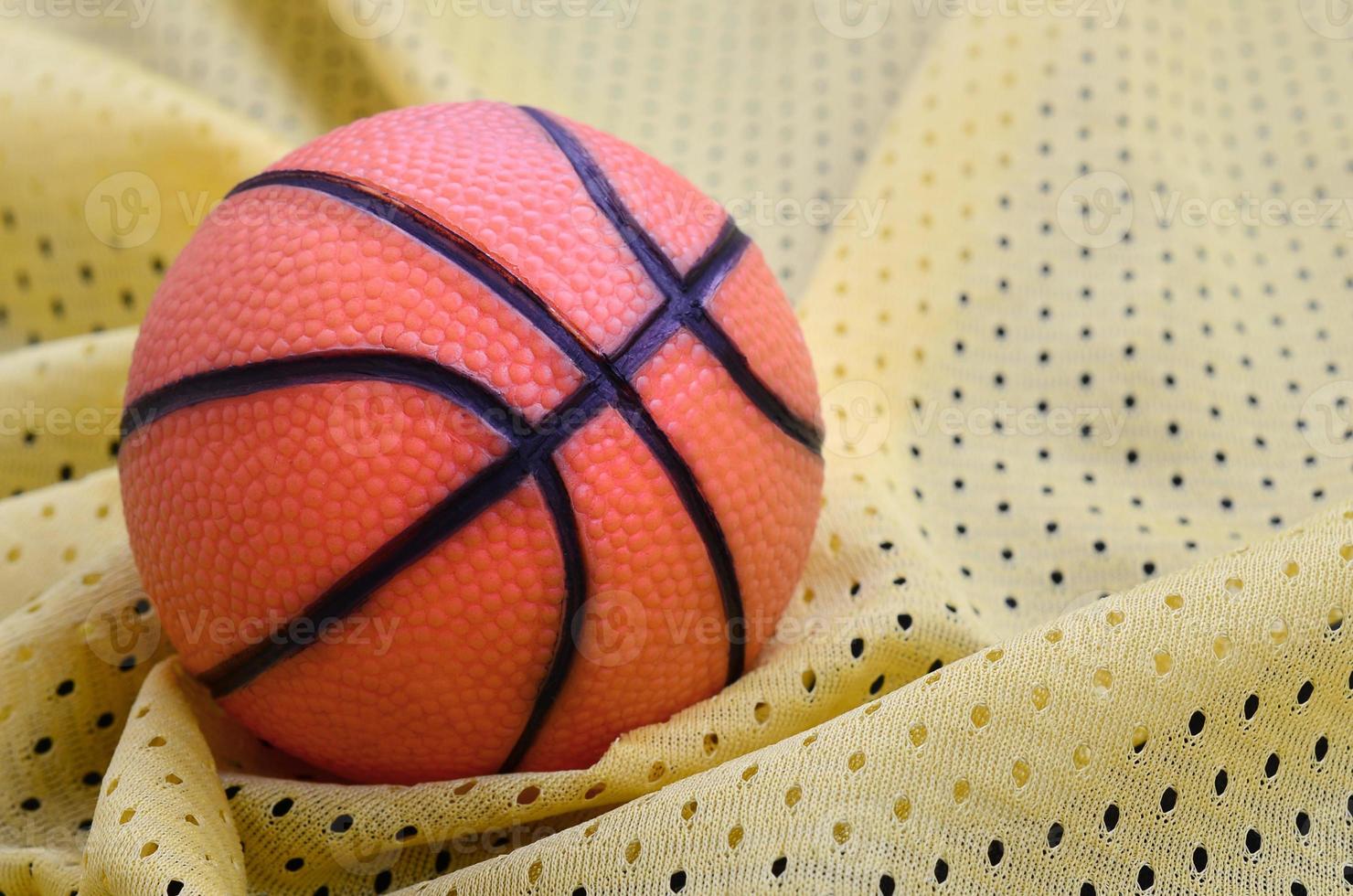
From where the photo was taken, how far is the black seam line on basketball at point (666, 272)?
Result: 799 millimetres

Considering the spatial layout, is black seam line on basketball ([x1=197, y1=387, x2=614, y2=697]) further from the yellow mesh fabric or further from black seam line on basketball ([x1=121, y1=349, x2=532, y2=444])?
the yellow mesh fabric

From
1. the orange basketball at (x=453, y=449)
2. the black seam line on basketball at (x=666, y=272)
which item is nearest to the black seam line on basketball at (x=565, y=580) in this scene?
the orange basketball at (x=453, y=449)

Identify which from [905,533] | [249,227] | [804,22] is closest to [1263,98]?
[804,22]

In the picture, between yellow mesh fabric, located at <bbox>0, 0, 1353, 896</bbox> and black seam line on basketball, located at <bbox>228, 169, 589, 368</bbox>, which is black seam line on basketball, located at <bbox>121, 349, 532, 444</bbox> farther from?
yellow mesh fabric, located at <bbox>0, 0, 1353, 896</bbox>

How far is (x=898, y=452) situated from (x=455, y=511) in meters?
0.65

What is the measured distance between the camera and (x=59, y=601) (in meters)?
0.96

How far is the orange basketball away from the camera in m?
0.74

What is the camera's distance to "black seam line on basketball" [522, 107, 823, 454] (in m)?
0.80

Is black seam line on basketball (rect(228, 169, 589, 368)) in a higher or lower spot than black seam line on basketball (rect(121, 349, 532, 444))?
higher

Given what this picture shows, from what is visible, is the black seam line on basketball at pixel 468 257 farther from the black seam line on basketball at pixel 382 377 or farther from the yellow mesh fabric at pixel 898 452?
the yellow mesh fabric at pixel 898 452

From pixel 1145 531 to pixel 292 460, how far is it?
85cm

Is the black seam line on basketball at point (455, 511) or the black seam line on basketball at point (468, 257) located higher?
the black seam line on basketball at point (468, 257)

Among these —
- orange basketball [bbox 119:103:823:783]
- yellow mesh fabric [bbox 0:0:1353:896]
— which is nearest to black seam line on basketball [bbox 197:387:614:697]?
orange basketball [bbox 119:103:823:783]

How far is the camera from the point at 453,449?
0.73 m
